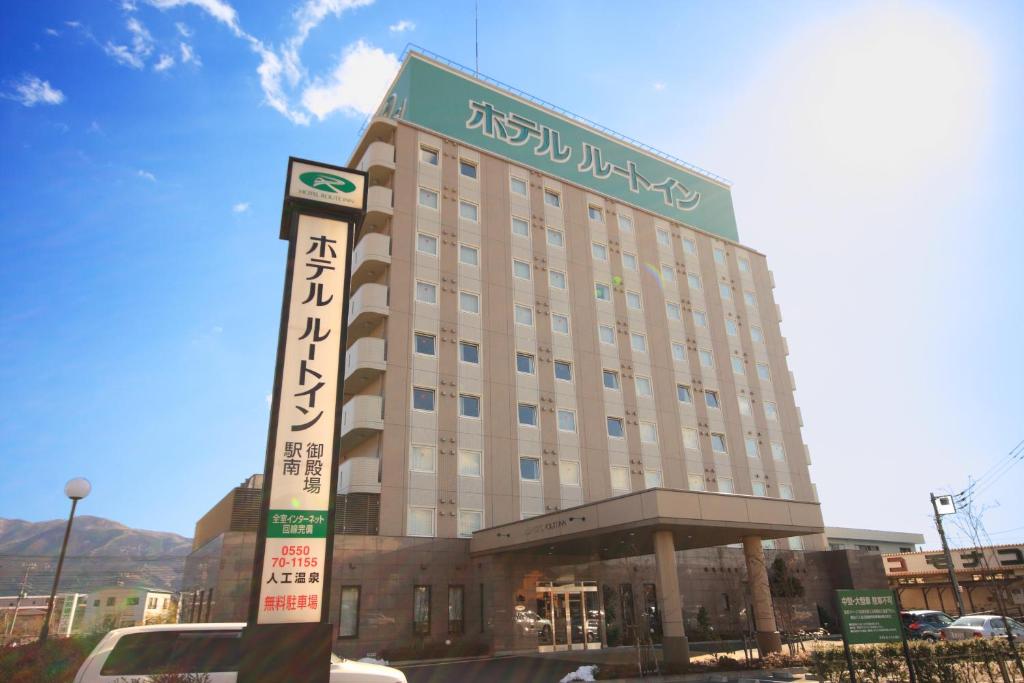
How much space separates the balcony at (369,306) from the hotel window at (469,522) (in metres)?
10.2

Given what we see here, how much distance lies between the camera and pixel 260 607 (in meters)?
9.73

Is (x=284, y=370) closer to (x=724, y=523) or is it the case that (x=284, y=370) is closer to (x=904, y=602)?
(x=724, y=523)

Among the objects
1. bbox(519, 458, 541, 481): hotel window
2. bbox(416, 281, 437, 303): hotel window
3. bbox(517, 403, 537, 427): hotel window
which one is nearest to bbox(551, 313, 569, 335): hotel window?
bbox(517, 403, 537, 427): hotel window

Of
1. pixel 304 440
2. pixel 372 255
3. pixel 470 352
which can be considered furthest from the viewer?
pixel 470 352

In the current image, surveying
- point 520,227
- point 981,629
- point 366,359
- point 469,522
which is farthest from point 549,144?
point 981,629

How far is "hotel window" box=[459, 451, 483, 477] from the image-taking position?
31.6 metres

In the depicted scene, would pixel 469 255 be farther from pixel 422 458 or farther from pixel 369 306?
pixel 422 458

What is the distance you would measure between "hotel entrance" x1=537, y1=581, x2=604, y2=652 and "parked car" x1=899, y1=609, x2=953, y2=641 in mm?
12967

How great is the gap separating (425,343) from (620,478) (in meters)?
12.9

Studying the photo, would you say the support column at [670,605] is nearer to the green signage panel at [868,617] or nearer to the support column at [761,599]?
the support column at [761,599]

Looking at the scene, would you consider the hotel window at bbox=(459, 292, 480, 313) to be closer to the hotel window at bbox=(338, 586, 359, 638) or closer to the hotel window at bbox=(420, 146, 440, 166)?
the hotel window at bbox=(420, 146, 440, 166)

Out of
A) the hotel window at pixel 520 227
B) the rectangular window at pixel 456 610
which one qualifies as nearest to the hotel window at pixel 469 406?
the rectangular window at pixel 456 610

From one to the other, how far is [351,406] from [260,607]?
68.8 feet

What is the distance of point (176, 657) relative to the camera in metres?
9.35
